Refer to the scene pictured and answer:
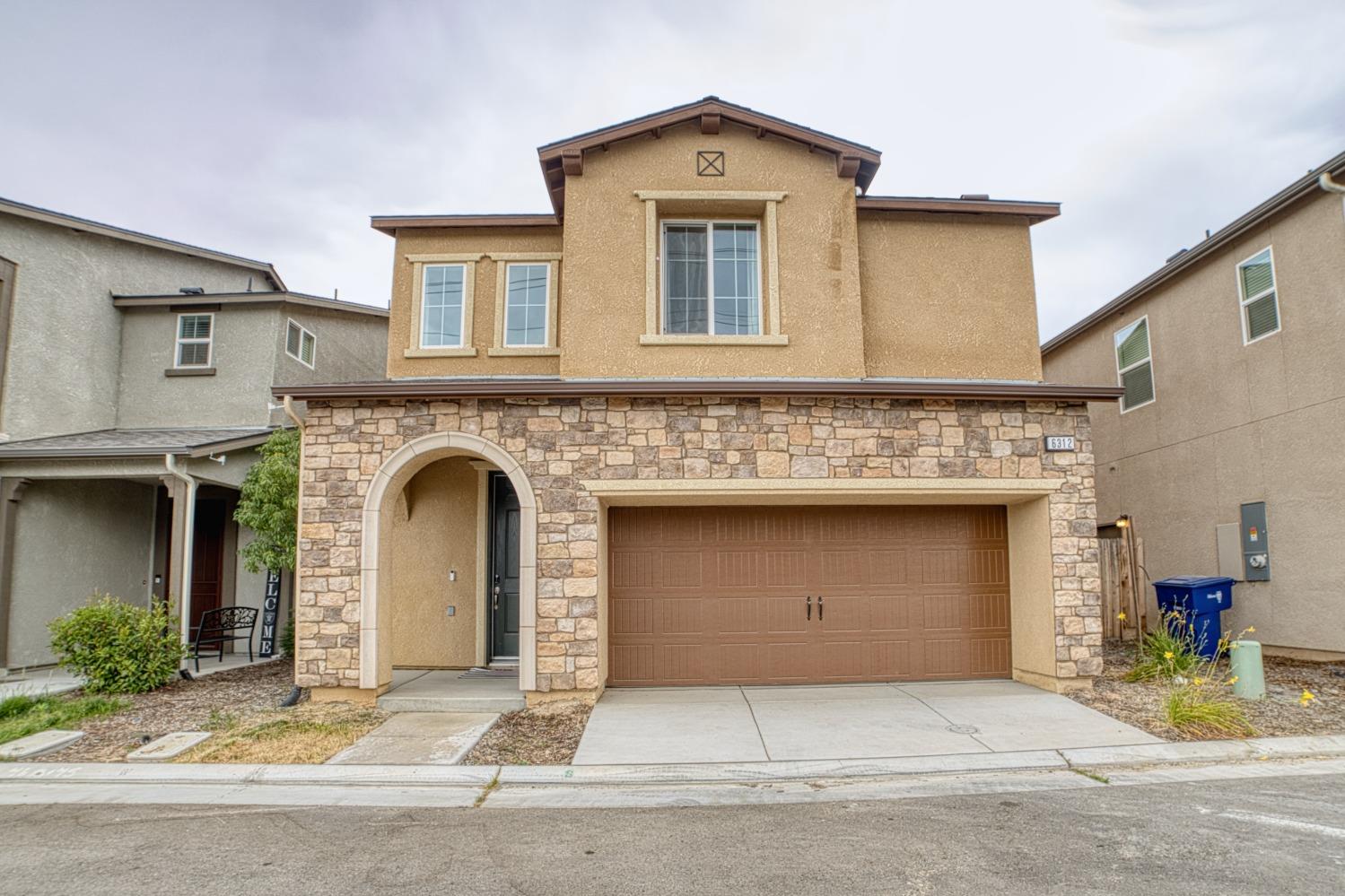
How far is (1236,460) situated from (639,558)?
346 inches

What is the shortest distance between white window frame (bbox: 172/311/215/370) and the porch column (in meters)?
3.39

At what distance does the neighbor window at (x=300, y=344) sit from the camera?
46.5ft

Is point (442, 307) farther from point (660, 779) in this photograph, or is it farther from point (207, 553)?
point (660, 779)

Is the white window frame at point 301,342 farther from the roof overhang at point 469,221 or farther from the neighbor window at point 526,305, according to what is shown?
the neighbor window at point 526,305

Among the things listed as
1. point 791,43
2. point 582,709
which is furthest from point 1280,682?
point 791,43

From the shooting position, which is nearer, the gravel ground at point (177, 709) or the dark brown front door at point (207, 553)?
the gravel ground at point (177, 709)

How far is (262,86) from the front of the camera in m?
16.4

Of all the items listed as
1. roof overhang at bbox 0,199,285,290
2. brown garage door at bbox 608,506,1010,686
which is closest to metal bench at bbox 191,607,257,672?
brown garage door at bbox 608,506,1010,686

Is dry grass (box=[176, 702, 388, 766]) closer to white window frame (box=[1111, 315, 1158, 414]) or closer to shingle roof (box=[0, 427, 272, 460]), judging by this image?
shingle roof (box=[0, 427, 272, 460])

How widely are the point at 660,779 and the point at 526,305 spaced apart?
22.9 ft

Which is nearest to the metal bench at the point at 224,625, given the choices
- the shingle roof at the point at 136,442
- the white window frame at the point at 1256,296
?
the shingle roof at the point at 136,442

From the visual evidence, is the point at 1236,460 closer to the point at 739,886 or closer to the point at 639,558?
the point at 639,558

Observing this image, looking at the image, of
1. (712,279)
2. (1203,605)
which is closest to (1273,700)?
(1203,605)

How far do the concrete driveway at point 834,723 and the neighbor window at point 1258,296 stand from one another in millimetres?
6243
